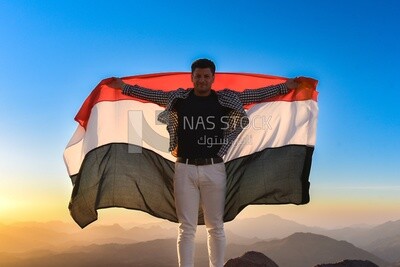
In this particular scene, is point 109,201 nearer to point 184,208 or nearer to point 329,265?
point 184,208

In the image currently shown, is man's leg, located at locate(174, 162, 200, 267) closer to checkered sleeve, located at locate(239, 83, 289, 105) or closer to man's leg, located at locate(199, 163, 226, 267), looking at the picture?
man's leg, located at locate(199, 163, 226, 267)

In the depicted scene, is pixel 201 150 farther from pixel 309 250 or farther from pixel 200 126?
pixel 309 250

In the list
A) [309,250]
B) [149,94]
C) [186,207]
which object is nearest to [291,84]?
[149,94]

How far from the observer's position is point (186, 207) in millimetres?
6039

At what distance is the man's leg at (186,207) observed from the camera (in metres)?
6.04

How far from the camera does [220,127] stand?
6.34 metres

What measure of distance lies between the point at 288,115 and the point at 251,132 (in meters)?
0.63

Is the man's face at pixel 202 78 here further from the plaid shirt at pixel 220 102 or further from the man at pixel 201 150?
the plaid shirt at pixel 220 102

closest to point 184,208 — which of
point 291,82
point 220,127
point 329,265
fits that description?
point 220,127

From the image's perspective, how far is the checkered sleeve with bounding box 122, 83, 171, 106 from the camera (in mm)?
6637

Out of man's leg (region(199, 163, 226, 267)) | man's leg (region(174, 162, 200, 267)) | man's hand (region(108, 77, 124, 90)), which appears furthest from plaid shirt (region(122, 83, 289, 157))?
man's leg (region(174, 162, 200, 267))

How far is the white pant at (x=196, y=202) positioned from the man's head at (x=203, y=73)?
0.96 metres

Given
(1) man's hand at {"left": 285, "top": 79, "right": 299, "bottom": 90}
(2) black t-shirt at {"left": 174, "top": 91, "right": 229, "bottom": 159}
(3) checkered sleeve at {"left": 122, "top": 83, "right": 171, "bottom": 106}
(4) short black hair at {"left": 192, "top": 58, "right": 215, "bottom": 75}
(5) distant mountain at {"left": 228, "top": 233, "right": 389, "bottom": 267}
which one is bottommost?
(5) distant mountain at {"left": 228, "top": 233, "right": 389, "bottom": 267}

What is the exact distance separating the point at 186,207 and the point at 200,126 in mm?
994
